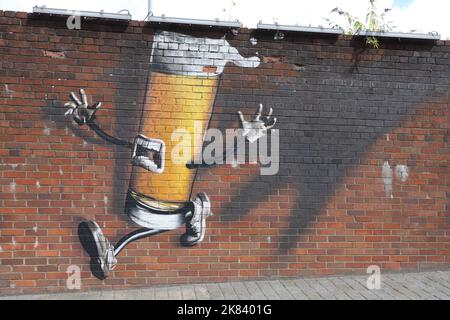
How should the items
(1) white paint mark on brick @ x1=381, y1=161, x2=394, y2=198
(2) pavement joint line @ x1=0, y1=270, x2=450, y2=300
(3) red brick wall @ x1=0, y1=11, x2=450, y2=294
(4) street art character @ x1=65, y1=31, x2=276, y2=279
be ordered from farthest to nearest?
(1) white paint mark on brick @ x1=381, y1=161, x2=394, y2=198
(4) street art character @ x1=65, y1=31, x2=276, y2=279
(3) red brick wall @ x1=0, y1=11, x2=450, y2=294
(2) pavement joint line @ x1=0, y1=270, x2=450, y2=300

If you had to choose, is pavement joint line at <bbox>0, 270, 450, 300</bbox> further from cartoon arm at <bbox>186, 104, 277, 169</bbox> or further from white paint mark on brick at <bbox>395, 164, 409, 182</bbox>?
cartoon arm at <bbox>186, 104, 277, 169</bbox>

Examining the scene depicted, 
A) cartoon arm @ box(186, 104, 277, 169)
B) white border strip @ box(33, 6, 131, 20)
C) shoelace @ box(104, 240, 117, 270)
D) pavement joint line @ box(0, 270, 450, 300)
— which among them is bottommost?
pavement joint line @ box(0, 270, 450, 300)

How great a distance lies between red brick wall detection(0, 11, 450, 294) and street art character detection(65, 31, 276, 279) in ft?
0.32

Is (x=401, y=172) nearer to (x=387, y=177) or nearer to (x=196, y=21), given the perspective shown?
(x=387, y=177)

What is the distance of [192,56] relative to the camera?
199 inches

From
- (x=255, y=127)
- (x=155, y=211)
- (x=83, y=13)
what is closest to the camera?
(x=83, y=13)

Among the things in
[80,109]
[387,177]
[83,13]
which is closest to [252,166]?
[387,177]

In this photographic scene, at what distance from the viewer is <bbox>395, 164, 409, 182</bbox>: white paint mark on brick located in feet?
17.5

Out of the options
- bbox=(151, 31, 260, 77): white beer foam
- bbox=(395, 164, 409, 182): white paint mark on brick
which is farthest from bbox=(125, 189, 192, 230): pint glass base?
bbox=(395, 164, 409, 182): white paint mark on brick

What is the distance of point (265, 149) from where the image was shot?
5.14 metres

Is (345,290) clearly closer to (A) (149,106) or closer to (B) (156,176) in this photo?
(B) (156,176)

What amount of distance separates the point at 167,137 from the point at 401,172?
2.77m

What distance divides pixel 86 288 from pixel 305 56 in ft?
11.7

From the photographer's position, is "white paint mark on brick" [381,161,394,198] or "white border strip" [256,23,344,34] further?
"white paint mark on brick" [381,161,394,198]
